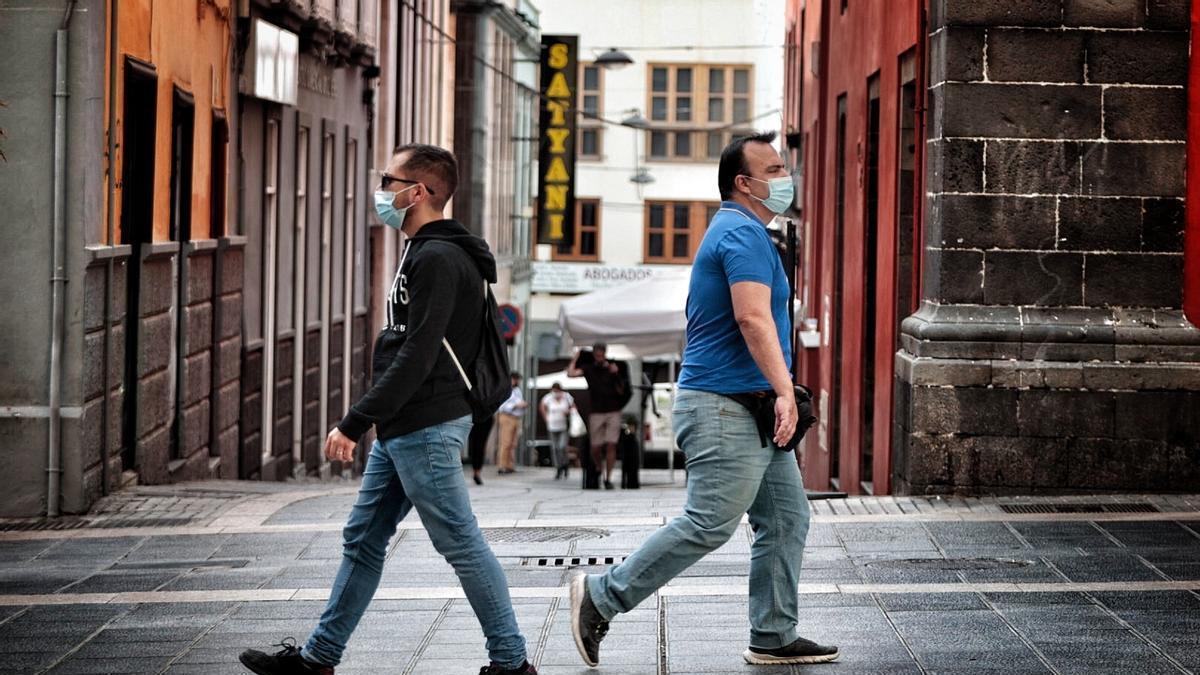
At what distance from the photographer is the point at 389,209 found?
259 inches

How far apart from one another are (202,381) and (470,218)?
85.1 feet

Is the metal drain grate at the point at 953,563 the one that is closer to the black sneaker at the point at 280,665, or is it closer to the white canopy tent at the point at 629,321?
the black sneaker at the point at 280,665

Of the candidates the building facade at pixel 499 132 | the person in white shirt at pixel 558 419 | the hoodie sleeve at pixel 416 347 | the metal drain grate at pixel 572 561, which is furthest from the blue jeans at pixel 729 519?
the building facade at pixel 499 132

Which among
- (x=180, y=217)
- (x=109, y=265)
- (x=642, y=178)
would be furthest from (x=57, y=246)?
(x=642, y=178)

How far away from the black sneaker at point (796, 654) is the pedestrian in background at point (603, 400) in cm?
1719

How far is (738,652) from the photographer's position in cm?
705

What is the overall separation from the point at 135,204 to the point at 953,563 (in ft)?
22.1

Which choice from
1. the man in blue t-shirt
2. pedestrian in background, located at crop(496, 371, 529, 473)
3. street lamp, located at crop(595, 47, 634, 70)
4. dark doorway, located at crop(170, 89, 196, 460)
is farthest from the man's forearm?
street lamp, located at crop(595, 47, 634, 70)

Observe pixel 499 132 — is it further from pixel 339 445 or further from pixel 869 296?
pixel 339 445

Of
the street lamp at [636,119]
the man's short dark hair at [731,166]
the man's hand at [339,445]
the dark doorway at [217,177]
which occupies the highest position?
the street lamp at [636,119]

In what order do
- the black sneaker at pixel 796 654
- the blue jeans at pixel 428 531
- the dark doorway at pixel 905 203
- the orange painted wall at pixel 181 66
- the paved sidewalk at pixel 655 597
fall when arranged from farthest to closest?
1. the dark doorway at pixel 905 203
2. the orange painted wall at pixel 181 66
3. the paved sidewalk at pixel 655 597
4. the black sneaker at pixel 796 654
5. the blue jeans at pixel 428 531

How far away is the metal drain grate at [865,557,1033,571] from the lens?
8961 millimetres

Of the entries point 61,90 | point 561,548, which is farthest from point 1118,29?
point 61,90

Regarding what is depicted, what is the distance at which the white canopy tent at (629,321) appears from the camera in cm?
2492
